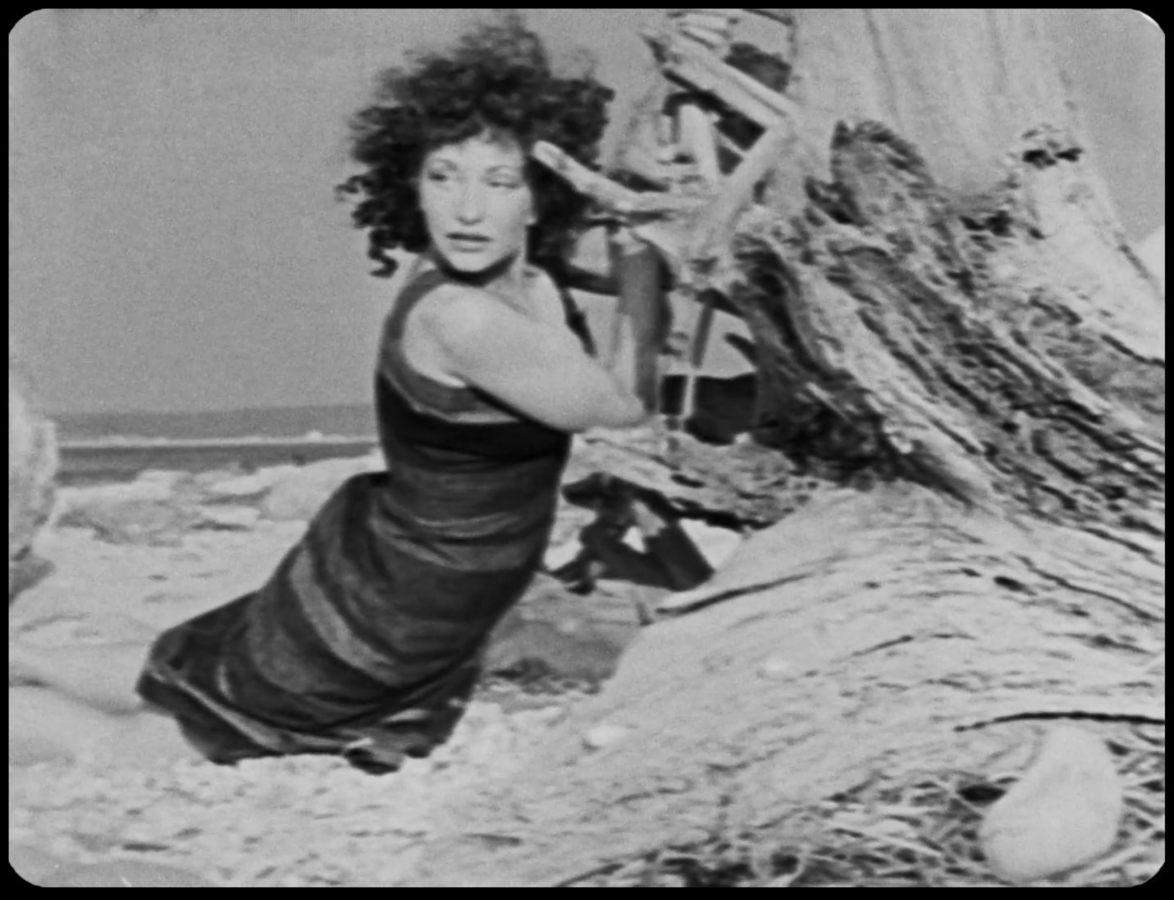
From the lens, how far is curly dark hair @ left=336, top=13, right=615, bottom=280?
5.59 feet

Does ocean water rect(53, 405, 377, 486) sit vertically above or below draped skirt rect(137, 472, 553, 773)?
above

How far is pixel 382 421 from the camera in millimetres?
1740

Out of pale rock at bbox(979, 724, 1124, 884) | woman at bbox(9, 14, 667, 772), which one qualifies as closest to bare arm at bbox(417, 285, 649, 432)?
woman at bbox(9, 14, 667, 772)

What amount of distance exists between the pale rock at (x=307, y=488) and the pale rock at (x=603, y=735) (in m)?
0.48

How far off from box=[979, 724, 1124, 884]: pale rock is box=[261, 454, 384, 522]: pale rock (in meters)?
1.01

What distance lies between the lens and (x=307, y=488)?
1.77 metres

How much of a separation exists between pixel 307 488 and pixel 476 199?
0.47 metres

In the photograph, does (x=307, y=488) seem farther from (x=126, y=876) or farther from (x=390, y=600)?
(x=126, y=876)

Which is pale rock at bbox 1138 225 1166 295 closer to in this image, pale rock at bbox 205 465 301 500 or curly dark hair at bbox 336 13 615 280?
curly dark hair at bbox 336 13 615 280

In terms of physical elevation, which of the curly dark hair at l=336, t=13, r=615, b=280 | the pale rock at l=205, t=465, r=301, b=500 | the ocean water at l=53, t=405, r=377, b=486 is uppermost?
the curly dark hair at l=336, t=13, r=615, b=280

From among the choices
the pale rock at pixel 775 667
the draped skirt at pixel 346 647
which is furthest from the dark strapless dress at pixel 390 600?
the pale rock at pixel 775 667

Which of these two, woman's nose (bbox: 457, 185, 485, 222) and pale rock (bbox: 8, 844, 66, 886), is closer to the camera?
woman's nose (bbox: 457, 185, 485, 222)

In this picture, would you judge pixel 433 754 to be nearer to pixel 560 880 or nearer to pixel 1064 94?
pixel 560 880

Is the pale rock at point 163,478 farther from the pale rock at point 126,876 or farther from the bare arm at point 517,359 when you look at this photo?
the pale rock at point 126,876
